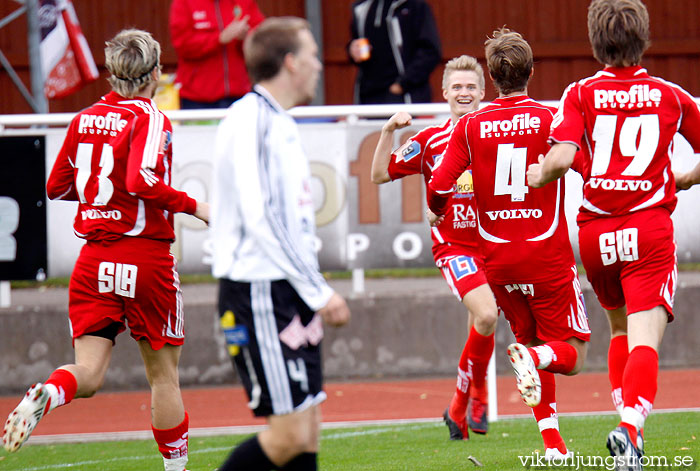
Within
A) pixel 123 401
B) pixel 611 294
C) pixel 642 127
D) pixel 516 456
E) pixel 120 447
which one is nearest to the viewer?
pixel 642 127

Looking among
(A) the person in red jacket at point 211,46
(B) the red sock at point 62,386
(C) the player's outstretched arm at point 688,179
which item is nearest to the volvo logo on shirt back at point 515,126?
(C) the player's outstretched arm at point 688,179

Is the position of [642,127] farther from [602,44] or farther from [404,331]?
[404,331]

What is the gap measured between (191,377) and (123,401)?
27.9 inches

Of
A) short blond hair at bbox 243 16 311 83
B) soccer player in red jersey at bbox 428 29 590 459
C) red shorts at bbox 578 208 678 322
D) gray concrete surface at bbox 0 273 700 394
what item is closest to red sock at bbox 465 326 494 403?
soccer player in red jersey at bbox 428 29 590 459

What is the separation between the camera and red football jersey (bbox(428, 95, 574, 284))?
19.5 feet

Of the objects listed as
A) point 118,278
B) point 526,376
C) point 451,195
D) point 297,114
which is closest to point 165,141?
point 118,278

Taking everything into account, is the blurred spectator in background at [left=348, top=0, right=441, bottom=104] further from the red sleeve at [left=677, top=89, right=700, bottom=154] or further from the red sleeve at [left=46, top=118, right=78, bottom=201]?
the red sleeve at [left=677, top=89, right=700, bottom=154]

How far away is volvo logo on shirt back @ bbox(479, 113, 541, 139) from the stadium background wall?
10.3m

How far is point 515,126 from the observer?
594 cm

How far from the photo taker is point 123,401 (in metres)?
9.75

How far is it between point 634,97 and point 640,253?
718 millimetres

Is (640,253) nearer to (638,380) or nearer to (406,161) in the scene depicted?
(638,380)

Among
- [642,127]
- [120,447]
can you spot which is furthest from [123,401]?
[642,127]

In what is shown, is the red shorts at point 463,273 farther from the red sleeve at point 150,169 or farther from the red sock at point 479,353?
the red sleeve at point 150,169
